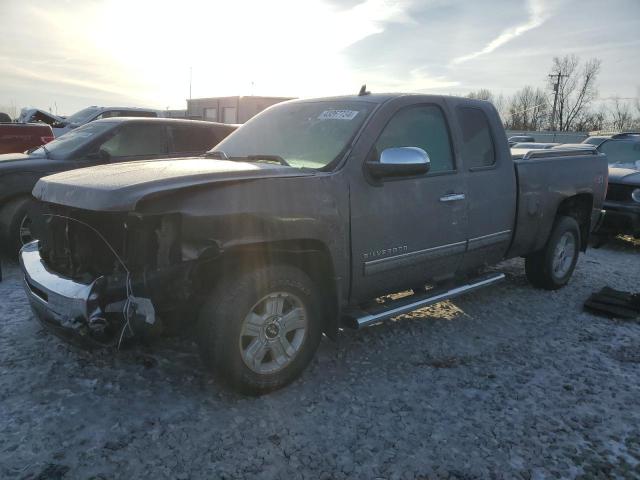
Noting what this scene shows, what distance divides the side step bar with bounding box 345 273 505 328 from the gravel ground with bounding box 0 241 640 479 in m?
0.40

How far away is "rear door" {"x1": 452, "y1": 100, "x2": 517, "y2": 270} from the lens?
427 cm

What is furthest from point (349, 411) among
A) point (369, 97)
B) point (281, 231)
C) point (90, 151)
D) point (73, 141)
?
point (73, 141)

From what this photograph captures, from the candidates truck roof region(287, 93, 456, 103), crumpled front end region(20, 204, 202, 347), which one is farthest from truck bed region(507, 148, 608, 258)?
crumpled front end region(20, 204, 202, 347)

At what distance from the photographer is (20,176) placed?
235 inches

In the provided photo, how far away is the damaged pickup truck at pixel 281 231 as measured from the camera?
270cm

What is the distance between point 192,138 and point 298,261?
474 centimetres

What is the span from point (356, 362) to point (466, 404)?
86 cm

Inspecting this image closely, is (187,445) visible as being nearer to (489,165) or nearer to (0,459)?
(0,459)

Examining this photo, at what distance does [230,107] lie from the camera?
2017 centimetres

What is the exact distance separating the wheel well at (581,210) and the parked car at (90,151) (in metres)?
4.84

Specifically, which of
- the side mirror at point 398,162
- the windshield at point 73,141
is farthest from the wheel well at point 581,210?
the windshield at point 73,141

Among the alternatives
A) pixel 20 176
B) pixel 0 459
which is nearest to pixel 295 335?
pixel 0 459

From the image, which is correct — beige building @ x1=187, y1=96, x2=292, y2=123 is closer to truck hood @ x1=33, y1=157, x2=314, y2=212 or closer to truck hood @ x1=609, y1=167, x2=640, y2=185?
truck hood @ x1=609, y1=167, x2=640, y2=185

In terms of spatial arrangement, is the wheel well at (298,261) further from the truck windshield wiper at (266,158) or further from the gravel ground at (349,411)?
the truck windshield wiper at (266,158)
